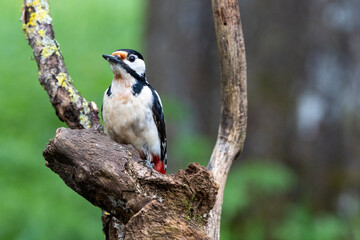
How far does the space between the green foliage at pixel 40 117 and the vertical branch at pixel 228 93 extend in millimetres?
2085

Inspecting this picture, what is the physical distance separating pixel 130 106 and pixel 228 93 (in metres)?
0.65

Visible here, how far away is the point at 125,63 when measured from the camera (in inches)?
135

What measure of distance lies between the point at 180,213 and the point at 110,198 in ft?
1.13

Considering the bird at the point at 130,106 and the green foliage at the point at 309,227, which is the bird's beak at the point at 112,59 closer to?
the bird at the point at 130,106

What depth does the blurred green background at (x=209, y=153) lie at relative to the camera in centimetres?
485

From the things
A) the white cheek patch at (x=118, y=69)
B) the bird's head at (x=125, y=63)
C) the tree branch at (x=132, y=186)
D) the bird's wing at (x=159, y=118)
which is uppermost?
the bird's head at (x=125, y=63)

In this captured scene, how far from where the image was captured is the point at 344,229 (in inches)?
194

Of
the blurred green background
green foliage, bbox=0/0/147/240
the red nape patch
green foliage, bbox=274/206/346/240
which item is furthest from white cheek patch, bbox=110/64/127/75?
green foliage, bbox=274/206/346/240

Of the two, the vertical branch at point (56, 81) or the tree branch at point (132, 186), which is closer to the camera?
the tree branch at point (132, 186)

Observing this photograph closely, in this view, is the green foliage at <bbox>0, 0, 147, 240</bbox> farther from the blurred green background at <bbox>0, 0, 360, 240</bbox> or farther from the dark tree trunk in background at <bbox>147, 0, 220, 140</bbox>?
the dark tree trunk in background at <bbox>147, 0, 220, 140</bbox>

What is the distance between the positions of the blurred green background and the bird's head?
4.96 feet

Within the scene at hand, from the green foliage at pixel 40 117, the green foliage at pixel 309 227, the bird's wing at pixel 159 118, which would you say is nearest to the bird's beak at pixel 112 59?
the bird's wing at pixel 159 118

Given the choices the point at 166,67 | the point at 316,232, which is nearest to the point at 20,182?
the point at 166,67

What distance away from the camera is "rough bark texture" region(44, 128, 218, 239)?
8.32 ft
